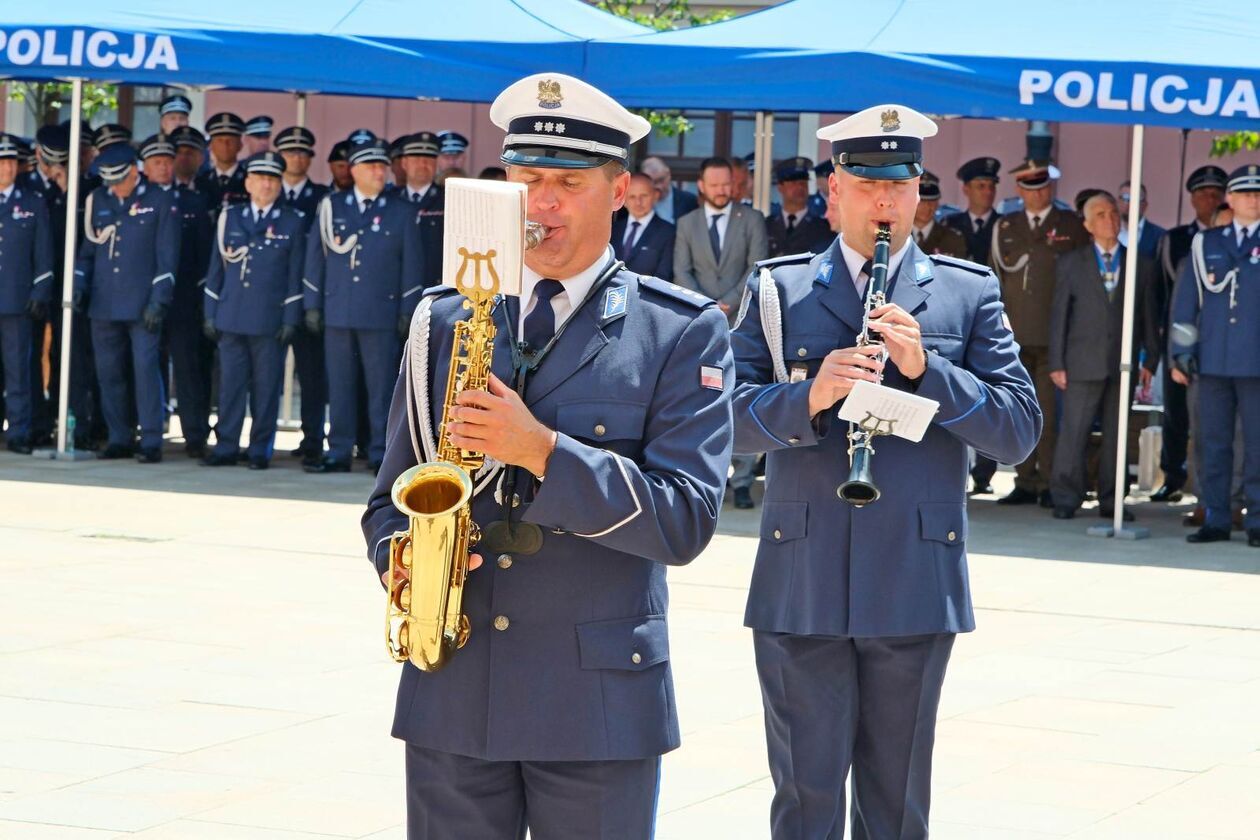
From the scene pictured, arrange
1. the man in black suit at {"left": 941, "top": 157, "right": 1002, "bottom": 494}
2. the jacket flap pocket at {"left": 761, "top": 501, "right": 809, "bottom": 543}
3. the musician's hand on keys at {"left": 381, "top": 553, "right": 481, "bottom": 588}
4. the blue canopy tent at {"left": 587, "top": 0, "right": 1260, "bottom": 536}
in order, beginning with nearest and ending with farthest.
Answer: the musician's hand on keys at {"left": 381, "top": 553, "right": 481, "bottom": 588} → the jacket flap pocket at {"left": 761, "top": 501, "right": 809, "bottom": 543} → the blue canopy tent at {"left": 587, "top": 0, "right": 1260, "bottom": 536} → the man in black suit at {"left": 941, "top": 157, "right": 1002, "bottom": 494}

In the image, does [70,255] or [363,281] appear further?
[70,255]

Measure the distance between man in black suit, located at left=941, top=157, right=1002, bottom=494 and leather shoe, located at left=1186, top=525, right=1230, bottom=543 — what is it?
1.72 metres

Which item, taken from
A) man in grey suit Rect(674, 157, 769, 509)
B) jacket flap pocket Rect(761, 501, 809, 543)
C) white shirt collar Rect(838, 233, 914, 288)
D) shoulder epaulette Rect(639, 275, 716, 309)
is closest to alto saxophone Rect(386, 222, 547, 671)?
shoulder epaulette Rect(639, 275, 716, 309)

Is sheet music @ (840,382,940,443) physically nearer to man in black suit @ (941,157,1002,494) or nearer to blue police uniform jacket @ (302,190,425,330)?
man in black suit @ (941,157,1002,494)

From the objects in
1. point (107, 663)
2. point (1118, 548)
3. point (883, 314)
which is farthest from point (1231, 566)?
point (883, 314)

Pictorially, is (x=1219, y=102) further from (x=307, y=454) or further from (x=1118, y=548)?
(x=307, y=454)

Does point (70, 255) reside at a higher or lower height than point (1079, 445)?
higher

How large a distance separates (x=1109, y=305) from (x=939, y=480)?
786 cm

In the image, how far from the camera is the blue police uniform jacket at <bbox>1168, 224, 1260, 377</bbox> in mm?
10898

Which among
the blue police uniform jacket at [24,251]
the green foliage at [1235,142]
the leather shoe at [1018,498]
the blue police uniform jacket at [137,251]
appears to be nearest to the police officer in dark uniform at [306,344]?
the blue police uniform jacket at [137,251]

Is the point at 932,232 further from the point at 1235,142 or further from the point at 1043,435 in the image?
the point at 1235,142

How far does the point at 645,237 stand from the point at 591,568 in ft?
31.2

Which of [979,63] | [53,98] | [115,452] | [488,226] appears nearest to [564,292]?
[488,226]

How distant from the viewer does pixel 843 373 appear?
157 inches
